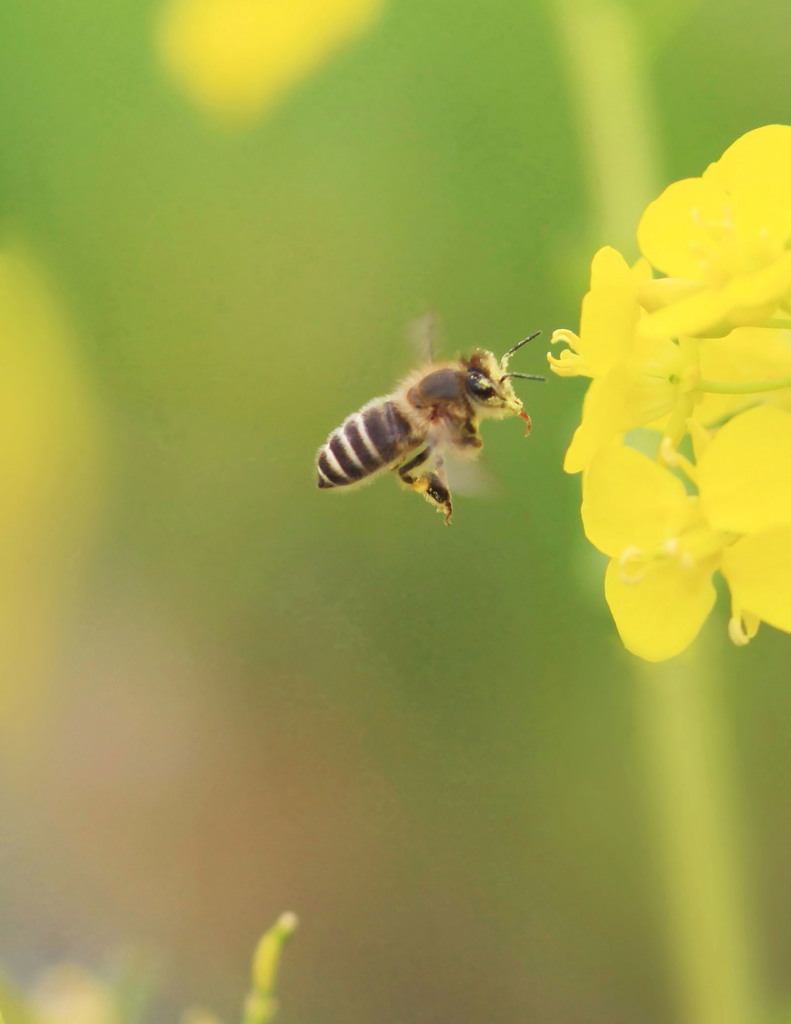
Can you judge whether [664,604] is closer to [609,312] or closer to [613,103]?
[609,312]

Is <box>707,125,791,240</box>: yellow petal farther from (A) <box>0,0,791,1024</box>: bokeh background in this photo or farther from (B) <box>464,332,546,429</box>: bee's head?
(A) <box>0,0,791,1024</box>: bokeh background

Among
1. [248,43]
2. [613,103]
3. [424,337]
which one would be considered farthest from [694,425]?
[248,43]

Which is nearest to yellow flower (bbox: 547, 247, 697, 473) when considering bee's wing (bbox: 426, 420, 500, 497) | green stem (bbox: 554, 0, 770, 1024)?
bee's wing (bbox: 426, 420, 500, 497)

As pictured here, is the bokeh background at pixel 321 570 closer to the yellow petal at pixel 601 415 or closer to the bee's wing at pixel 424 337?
the bee's wing at pixel 424 337

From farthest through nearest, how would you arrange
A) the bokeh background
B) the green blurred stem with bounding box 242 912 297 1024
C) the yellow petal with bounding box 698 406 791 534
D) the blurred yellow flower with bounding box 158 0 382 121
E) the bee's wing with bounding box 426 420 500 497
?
the blurred yellow flower with bounding box 158 0 382 121
the bokeh background
the bee's wing with bounding box 426 420 500 497
the green blurred stem with bounding box 242 912 297 1024
the yellow petal with bounding box 698 406 791 534

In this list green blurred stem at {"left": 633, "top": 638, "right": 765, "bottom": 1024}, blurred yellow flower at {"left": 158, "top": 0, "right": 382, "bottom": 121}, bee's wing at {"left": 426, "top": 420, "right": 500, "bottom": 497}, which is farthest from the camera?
blurred yellow flower at {"left": 158, "top": 0, "right": 382, "bottom": 121}

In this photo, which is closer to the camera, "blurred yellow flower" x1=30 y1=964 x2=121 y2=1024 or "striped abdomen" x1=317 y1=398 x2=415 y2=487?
"striped abdomen" x1=317 y1=398 x2=415 y2=487

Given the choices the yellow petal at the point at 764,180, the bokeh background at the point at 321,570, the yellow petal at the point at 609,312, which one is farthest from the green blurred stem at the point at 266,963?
the bokeh background at the point at 321,570
